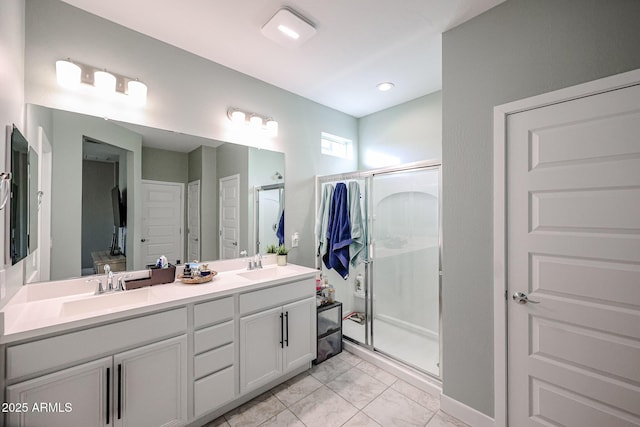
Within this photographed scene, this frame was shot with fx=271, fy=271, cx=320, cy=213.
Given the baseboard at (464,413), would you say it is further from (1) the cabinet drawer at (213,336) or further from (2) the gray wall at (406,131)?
(2) the gray wall at (406,131)

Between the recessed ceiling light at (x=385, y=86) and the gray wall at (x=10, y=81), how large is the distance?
2.57 m

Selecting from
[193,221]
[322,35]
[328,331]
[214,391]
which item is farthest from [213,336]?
[322,35]

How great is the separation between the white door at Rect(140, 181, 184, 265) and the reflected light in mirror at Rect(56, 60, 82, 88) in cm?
73

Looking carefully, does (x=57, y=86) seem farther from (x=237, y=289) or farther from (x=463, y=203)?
(x=463, y=203)

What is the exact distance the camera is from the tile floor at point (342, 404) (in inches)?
71.8

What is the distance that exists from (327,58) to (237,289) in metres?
2.00

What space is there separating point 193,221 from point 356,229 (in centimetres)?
151

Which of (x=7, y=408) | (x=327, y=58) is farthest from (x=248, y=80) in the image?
(x=7, y=408)

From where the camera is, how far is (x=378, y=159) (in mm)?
3471

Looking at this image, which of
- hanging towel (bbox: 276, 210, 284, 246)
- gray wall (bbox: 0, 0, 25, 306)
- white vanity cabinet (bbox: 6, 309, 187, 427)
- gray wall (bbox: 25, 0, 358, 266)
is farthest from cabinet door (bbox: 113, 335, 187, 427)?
gray wall (bbox: 25, 0, 358, 266)

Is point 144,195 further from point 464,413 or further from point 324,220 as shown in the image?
point 464,413

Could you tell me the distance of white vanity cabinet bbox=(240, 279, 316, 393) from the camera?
1932mm

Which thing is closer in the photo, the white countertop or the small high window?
the white countertop

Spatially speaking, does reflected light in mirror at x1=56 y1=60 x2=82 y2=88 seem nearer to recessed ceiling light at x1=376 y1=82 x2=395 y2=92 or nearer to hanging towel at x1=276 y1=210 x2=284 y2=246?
hanging towel at x1=276 y1=210 x2=284 y2=246
